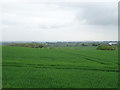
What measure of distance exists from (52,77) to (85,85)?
151cm

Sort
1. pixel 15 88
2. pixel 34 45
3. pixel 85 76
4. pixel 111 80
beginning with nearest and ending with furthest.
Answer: pixel 15 88 < pixel 111 80 < pixel 85 76 < pixel 34 45

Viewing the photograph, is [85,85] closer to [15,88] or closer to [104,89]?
[104,89]

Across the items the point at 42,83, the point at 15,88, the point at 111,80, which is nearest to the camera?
the point at 15,88

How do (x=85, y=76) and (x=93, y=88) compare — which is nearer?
(x=93, y=88)

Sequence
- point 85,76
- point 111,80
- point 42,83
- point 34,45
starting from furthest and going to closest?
point 34,45 → point 85,76 → point 111,80 → point 42,83

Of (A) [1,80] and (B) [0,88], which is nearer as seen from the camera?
(B) [0,88]

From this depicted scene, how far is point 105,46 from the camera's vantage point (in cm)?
2847

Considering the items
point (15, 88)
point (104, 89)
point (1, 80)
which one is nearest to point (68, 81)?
point (104, 89)

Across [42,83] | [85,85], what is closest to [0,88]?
[42,83]

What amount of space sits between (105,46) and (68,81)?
22515 mm

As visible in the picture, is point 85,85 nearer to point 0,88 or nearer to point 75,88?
point 75,88

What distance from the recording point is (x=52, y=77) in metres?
7.39

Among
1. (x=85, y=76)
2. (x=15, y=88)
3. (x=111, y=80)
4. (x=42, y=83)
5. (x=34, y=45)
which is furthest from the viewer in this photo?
(x=34, y=45)

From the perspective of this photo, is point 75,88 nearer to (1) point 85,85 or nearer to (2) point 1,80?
(1) point 85,85
